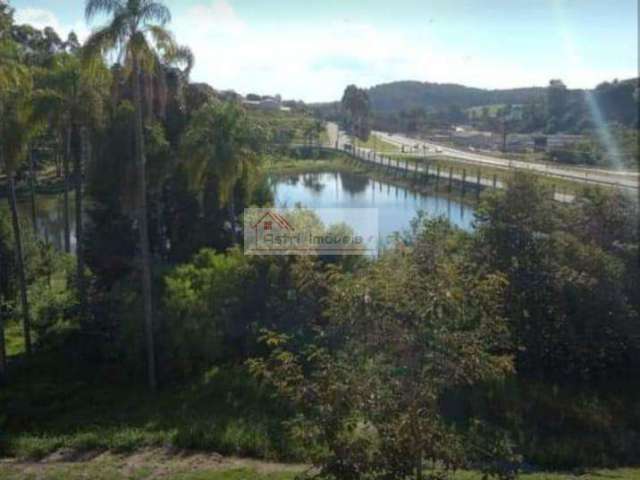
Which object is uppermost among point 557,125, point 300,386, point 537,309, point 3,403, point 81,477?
point 557,125

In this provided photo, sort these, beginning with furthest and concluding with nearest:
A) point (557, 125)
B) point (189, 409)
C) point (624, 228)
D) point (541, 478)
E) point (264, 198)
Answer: point (557, 125) → point (264, 198) → point (624, 228) → point (189, 409) → point (541, 478)

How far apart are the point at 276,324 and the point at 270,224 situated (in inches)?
123

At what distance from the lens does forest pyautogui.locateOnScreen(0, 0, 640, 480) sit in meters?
5.45

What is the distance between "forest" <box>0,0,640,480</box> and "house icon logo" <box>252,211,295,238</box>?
123 cm

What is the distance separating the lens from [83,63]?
12.6m

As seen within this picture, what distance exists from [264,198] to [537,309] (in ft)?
38.2

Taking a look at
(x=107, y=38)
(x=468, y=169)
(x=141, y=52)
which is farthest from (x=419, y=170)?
(x=107, y=38)

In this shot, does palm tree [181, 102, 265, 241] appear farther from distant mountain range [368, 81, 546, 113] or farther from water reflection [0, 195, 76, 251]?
distant mountain range [368, 81, 546, 113]

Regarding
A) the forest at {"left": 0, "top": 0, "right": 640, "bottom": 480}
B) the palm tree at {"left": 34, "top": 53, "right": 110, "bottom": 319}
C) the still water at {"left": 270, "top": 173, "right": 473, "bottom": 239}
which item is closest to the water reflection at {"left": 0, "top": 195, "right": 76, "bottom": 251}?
the still water at {"left": 270, "top": 173, "right": 473, "bottom": 239}

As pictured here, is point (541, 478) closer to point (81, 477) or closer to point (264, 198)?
point (81, 477)

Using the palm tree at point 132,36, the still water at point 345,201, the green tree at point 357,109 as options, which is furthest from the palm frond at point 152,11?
the green tree at point 357,109

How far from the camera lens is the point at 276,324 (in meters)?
14.3

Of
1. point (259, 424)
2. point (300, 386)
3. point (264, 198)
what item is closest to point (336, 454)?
point (300, 386)

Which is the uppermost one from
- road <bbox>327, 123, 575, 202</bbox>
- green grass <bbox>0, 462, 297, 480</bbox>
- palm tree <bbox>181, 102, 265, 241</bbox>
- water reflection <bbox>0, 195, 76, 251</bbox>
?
palm tree <bbox>181, 102, 265, 241</bbox>
